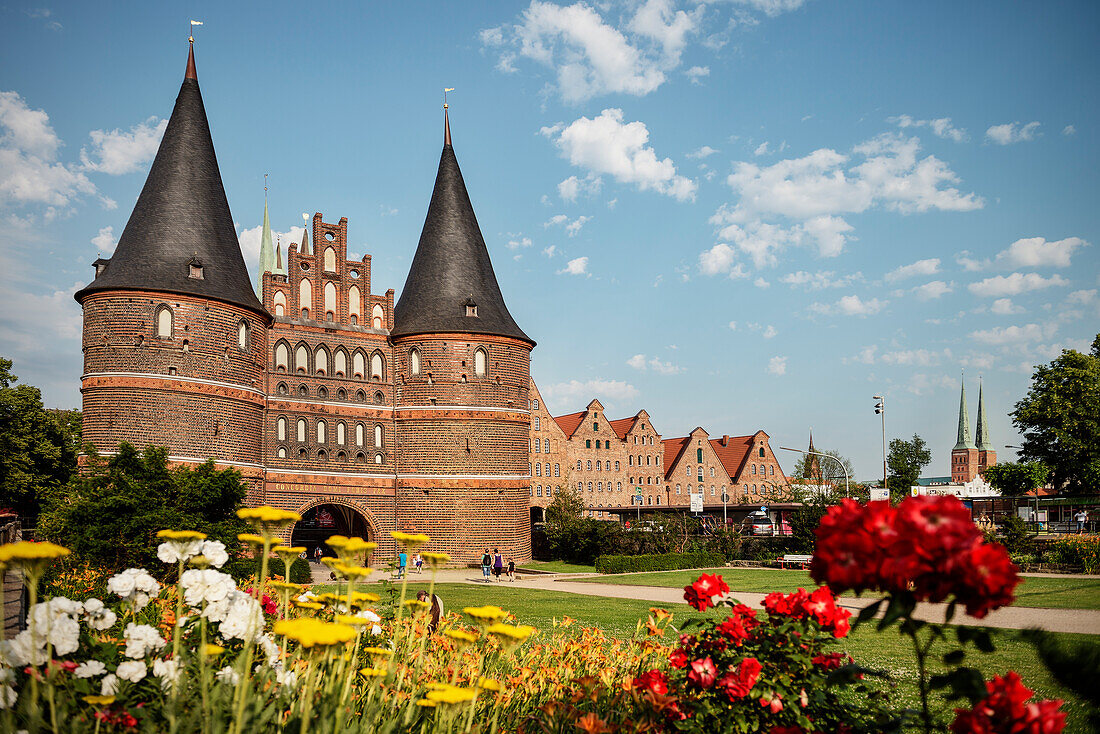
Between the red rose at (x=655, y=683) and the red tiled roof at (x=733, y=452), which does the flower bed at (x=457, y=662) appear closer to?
the red rose at (x=655, y=683)

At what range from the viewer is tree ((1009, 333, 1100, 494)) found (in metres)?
45.3

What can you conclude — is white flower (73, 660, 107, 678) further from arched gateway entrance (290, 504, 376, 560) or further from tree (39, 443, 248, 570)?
arched gateway entrance (290, 504, 376, 560)

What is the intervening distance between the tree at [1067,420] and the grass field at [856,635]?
120 ft

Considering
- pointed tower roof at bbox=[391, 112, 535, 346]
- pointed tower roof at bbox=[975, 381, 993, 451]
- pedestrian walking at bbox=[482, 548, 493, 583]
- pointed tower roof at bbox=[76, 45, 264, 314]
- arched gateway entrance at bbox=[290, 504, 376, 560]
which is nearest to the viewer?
pointed tower roof at bbox=[76, 45, 264, 314]

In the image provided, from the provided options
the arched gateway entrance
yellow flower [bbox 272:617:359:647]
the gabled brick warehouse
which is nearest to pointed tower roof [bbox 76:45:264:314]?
the gabled brick warehouse

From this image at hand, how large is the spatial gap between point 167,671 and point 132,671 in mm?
146

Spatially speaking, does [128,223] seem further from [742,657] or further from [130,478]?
[742,657]

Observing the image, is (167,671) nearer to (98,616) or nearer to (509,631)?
(98,616)

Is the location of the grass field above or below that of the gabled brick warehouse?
below

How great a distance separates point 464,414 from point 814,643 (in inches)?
1244

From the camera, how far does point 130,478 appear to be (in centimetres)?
1908

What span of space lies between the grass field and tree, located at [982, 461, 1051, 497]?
147 feet

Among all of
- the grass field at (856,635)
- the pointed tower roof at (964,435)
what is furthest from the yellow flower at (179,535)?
the pointed tower roof at (964,435)

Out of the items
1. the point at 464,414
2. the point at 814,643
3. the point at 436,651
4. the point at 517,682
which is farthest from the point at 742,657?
the point at 464,414
